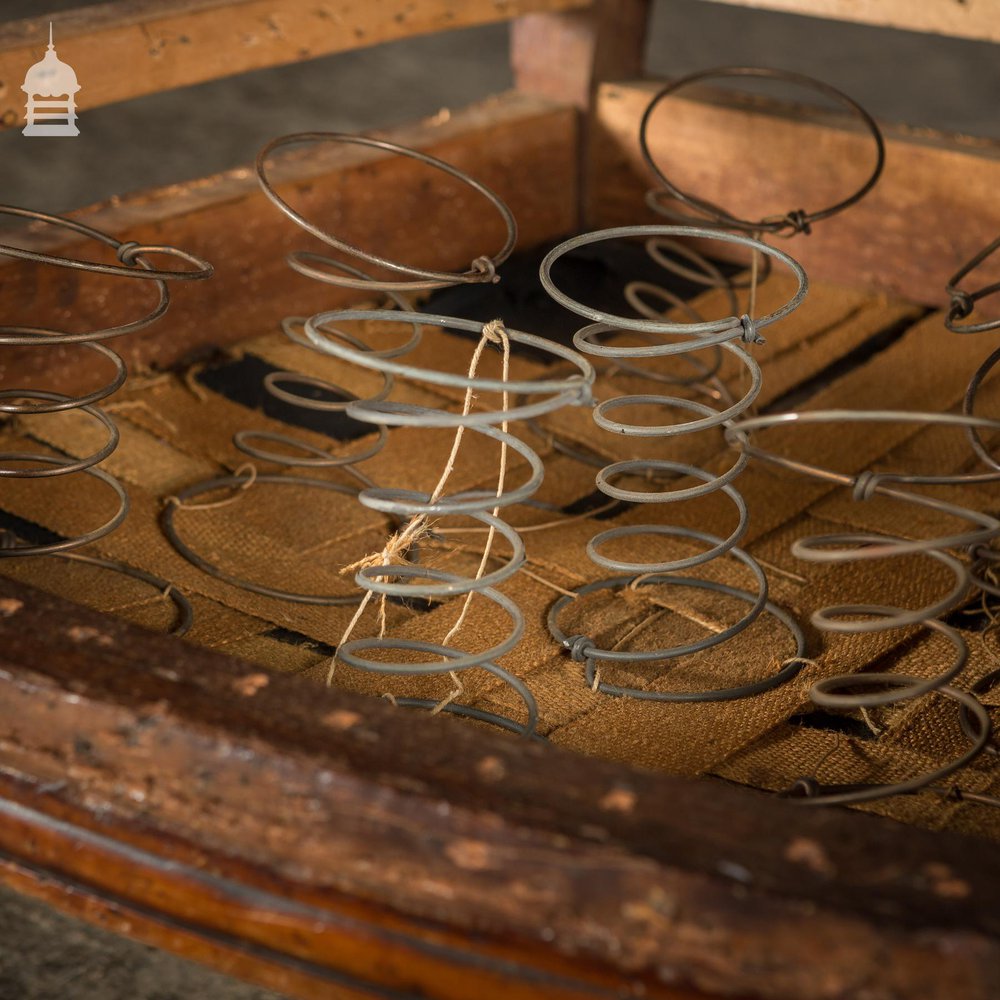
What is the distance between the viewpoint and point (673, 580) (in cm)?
160

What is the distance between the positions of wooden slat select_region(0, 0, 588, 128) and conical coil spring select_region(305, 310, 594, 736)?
82 cm

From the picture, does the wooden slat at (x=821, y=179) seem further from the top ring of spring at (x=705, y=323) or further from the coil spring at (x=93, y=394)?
the coil spring at (x=93, y=394)

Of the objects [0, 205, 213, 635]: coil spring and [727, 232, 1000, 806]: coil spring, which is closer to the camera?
[727, 232, 1000, 806]: coil spring

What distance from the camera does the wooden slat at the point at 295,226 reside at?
1.93 m

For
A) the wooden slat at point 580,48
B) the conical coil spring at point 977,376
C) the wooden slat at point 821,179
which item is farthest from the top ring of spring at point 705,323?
the wooden slat at point 580,48

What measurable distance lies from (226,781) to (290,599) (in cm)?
60

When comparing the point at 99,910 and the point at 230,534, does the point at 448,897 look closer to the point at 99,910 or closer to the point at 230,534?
the point at 99,910

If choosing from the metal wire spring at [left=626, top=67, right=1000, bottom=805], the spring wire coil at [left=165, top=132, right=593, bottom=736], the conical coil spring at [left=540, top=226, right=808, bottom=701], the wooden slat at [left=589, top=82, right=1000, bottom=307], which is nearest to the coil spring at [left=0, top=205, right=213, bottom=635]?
the spring wire coil at [left=165, top=132, right=593, bottom=736]

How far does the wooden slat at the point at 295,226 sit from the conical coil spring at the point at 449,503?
2.13ft

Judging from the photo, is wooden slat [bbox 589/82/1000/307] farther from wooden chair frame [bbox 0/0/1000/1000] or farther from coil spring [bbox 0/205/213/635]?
wooden chair frame [bbox 0/0/1000/1000]

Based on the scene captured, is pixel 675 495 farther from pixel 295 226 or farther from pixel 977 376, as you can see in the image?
pixel 295 226

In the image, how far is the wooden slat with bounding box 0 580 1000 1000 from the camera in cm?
82

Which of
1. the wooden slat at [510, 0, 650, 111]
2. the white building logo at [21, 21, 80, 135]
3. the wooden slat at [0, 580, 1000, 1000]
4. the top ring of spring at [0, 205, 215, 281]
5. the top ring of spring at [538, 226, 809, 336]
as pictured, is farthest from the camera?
the wooden slat at [510, 0, 650, 111]

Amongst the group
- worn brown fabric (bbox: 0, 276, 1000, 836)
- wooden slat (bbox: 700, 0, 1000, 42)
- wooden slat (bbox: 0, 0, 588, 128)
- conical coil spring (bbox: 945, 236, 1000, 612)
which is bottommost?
worn brown fabric (bbox: 0, 276, 1000, 836)
